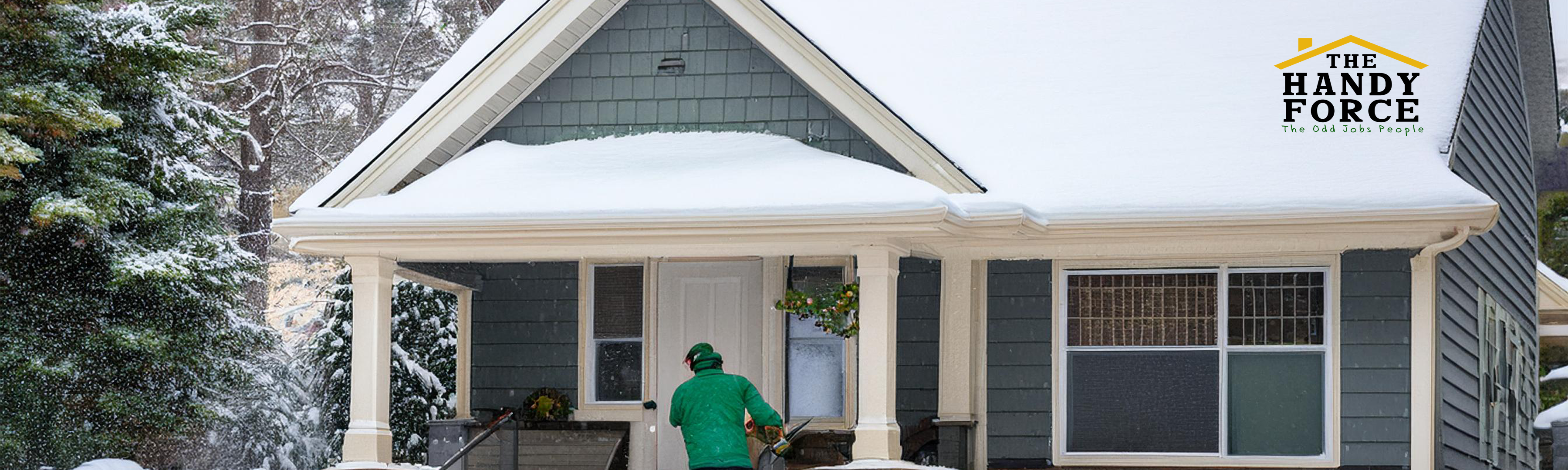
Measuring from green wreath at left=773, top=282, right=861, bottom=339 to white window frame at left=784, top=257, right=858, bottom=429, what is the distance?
0.33 m

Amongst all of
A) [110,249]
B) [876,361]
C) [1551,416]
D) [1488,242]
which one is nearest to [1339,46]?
[1488,242]

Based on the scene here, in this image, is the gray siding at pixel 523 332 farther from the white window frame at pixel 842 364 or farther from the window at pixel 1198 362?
the window at pixel 1198 362

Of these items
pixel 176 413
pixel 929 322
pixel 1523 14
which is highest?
pixel 1523 14

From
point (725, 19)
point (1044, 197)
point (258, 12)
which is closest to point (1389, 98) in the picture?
point (1044, 197)

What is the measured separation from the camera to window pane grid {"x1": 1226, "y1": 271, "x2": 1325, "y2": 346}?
433 inches

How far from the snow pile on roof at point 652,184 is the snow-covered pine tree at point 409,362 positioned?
7.66 meters

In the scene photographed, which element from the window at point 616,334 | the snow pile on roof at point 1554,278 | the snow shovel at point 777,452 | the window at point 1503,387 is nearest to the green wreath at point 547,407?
the window at point 616,334

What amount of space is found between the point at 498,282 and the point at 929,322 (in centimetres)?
353

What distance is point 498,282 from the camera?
41.9ft

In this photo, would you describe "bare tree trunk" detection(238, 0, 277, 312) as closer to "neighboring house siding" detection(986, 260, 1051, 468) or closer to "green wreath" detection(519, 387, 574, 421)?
"green wreath" detection(519, 387, 574, 421)

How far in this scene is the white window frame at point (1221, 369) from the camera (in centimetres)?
1081

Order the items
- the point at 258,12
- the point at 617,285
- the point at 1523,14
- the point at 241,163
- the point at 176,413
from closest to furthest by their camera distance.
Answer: the point at 617,285
the point at 1523,14
the point at 176,413
the point at 241,163
the point at 258,12

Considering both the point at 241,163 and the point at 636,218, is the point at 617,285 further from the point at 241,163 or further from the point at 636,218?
the point at 241,163

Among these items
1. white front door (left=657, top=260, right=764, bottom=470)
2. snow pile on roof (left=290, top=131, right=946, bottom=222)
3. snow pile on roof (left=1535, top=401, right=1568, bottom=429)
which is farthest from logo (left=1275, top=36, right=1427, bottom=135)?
snow pile on roof (left=1535, top=401, right=1568, bottom=429)
